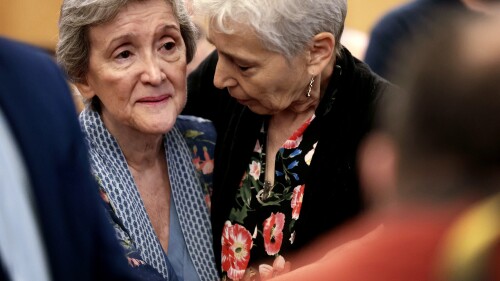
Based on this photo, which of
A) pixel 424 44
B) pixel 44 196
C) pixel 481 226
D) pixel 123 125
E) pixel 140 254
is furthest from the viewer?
pixel 123 125

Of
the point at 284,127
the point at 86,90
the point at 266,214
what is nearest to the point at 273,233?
the point at 266,214

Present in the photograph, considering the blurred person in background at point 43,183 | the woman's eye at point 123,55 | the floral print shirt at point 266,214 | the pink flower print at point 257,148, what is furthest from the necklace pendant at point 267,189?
the blurred person in background at point 43,183

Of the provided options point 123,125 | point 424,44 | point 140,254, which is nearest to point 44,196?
point 424,44

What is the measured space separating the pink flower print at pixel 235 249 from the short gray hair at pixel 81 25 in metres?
0.61

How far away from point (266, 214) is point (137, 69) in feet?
1.88

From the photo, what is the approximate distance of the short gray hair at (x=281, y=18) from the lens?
2.70 m

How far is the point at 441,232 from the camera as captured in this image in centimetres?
124

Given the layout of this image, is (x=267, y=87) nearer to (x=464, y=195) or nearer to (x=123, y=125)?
(x=123, y=125)

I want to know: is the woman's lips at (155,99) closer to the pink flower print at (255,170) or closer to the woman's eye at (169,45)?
the woman's eye at (169,45)

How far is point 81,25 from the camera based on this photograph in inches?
110

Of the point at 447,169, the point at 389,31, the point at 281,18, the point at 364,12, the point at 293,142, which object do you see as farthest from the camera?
the point at 364,12

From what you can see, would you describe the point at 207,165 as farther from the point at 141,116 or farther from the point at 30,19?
the point at 30,19

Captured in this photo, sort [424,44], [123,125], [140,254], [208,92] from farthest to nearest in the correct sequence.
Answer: [208,92], [123,125], [140,254], [424,44]

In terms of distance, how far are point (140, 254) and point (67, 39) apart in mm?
678
